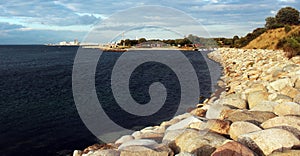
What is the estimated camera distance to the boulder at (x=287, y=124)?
5.82 meters

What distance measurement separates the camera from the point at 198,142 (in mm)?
5578

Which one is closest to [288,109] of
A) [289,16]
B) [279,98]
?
[279,98]

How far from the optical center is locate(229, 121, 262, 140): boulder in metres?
5.99

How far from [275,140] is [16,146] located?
27.0 ft

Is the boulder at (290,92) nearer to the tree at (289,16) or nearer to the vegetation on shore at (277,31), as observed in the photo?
the vegetation on shore at (277,31)

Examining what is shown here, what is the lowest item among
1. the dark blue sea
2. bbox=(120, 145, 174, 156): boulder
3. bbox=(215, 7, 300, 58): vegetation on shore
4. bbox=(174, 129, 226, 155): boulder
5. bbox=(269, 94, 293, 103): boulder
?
the dark blue sea

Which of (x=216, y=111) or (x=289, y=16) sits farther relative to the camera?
(x=289, y=16)

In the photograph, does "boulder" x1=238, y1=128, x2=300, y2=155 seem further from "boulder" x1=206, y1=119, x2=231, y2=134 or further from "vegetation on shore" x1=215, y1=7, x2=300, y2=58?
"vegetation on shore" x1=215, y1=7, x2=300, y2=58

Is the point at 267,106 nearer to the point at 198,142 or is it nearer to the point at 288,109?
the point at 288,109

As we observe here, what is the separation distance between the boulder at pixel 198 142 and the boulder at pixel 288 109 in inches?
86.1

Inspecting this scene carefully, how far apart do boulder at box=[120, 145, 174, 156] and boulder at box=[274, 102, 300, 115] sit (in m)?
3.17

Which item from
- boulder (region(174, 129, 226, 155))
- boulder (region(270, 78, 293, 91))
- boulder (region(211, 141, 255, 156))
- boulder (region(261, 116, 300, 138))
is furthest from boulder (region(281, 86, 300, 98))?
boulder (region(211, 141, 255, 156))

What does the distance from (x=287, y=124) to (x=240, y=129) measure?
0.95 metres

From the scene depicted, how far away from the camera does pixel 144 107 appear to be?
15320 millimetres
